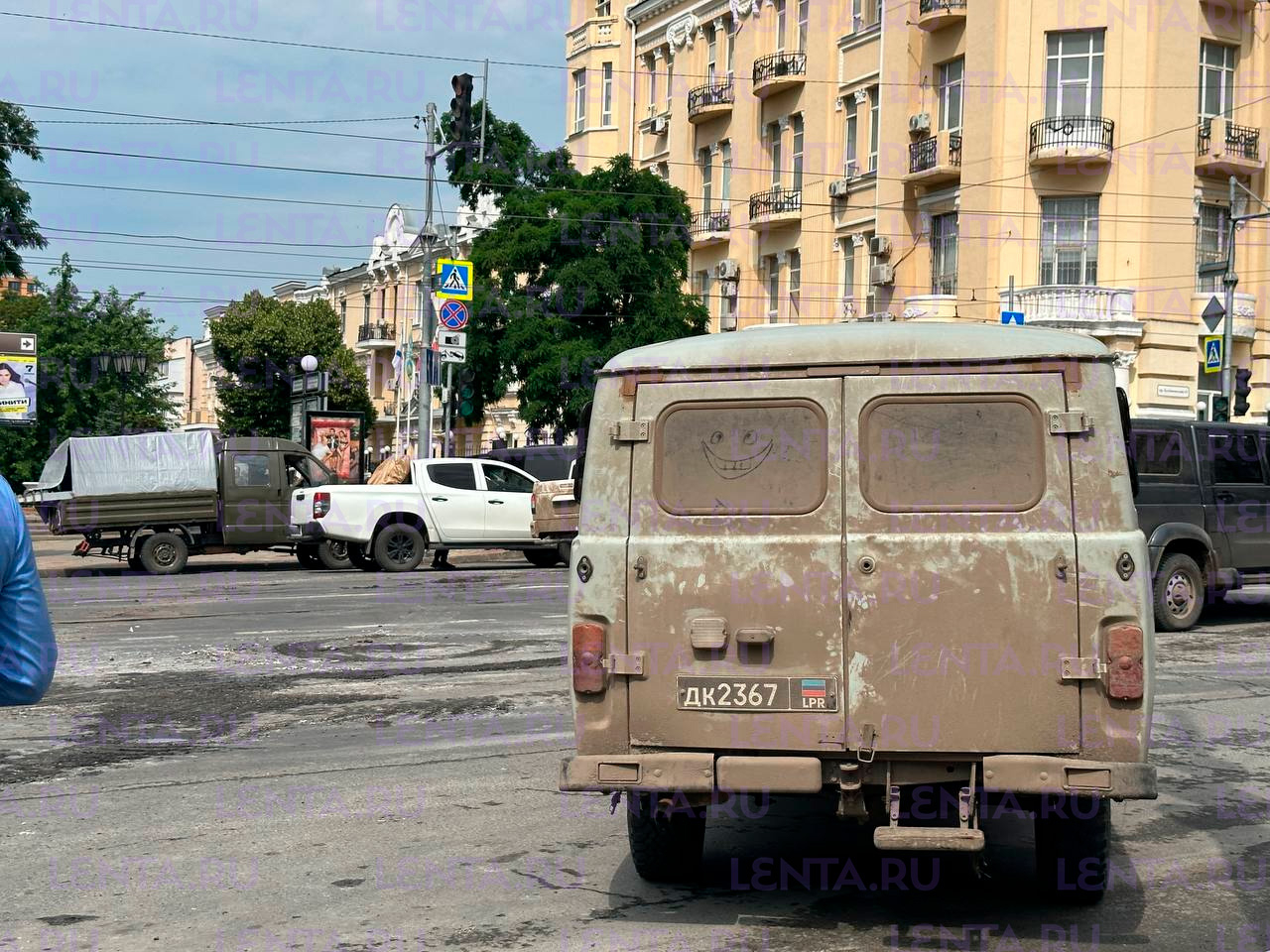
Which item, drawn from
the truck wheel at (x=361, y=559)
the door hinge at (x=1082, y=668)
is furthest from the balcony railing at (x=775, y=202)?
the door hinge at (x=1082, y=668)

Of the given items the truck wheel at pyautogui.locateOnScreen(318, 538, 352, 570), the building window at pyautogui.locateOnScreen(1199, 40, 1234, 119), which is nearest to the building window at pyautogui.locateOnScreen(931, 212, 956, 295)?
the building window at pyautogui.locateOnScreen(1199, 40, 1234, 119)

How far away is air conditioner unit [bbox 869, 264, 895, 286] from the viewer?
4100cm

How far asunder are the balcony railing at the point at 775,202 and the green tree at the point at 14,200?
20663 mm

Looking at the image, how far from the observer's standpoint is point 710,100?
161 feet

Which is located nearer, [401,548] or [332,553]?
[401,548]

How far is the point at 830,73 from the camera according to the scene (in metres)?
44.0

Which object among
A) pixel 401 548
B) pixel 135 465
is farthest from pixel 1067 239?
pixel 135 465

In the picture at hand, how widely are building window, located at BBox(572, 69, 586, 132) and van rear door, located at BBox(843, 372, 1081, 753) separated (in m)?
51.2

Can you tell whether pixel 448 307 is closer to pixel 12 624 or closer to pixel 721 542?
pixel 721 542

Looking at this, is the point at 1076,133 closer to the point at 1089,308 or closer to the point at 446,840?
the point at 1089,308

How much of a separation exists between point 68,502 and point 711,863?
60.0ft

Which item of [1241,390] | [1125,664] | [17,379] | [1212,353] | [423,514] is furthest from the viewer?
[17,379]

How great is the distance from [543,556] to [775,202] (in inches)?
934

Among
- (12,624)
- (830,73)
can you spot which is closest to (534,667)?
(12,624)
